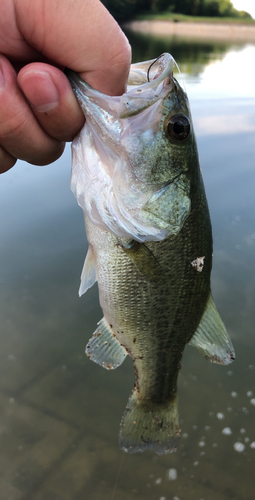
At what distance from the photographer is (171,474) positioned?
233 cm

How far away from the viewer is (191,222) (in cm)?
142

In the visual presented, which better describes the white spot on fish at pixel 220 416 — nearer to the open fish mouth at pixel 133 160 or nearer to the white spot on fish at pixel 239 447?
the white spot on fish at pixel 239 447

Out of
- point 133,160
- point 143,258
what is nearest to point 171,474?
point 143,258

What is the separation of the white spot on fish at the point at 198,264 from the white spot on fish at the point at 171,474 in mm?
1616

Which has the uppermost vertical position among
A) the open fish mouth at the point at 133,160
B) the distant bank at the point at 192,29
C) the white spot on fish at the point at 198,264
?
the open fish mouth at the point at 133,160

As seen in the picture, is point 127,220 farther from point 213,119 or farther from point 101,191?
point 213,119

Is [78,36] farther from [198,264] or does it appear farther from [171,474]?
[171,474]

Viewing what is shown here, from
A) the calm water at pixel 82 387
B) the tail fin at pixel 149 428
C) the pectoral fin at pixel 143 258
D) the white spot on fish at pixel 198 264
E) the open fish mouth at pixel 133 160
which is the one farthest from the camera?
the calm water at pixel 82 387

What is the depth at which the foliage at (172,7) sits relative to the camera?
46.5 m

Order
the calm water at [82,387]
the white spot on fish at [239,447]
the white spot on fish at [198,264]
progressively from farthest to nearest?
the white spot on fish at [239,447] → the calm water at [82,387] → the white spot on fish at [198,264]

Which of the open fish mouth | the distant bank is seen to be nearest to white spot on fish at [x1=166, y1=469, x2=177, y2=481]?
the open fish mouth

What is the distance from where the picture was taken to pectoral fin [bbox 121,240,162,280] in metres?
1.42

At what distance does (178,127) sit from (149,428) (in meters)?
1.60

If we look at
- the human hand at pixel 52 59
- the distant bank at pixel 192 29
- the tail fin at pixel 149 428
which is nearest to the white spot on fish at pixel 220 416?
the tail fin at pixel 149 428
